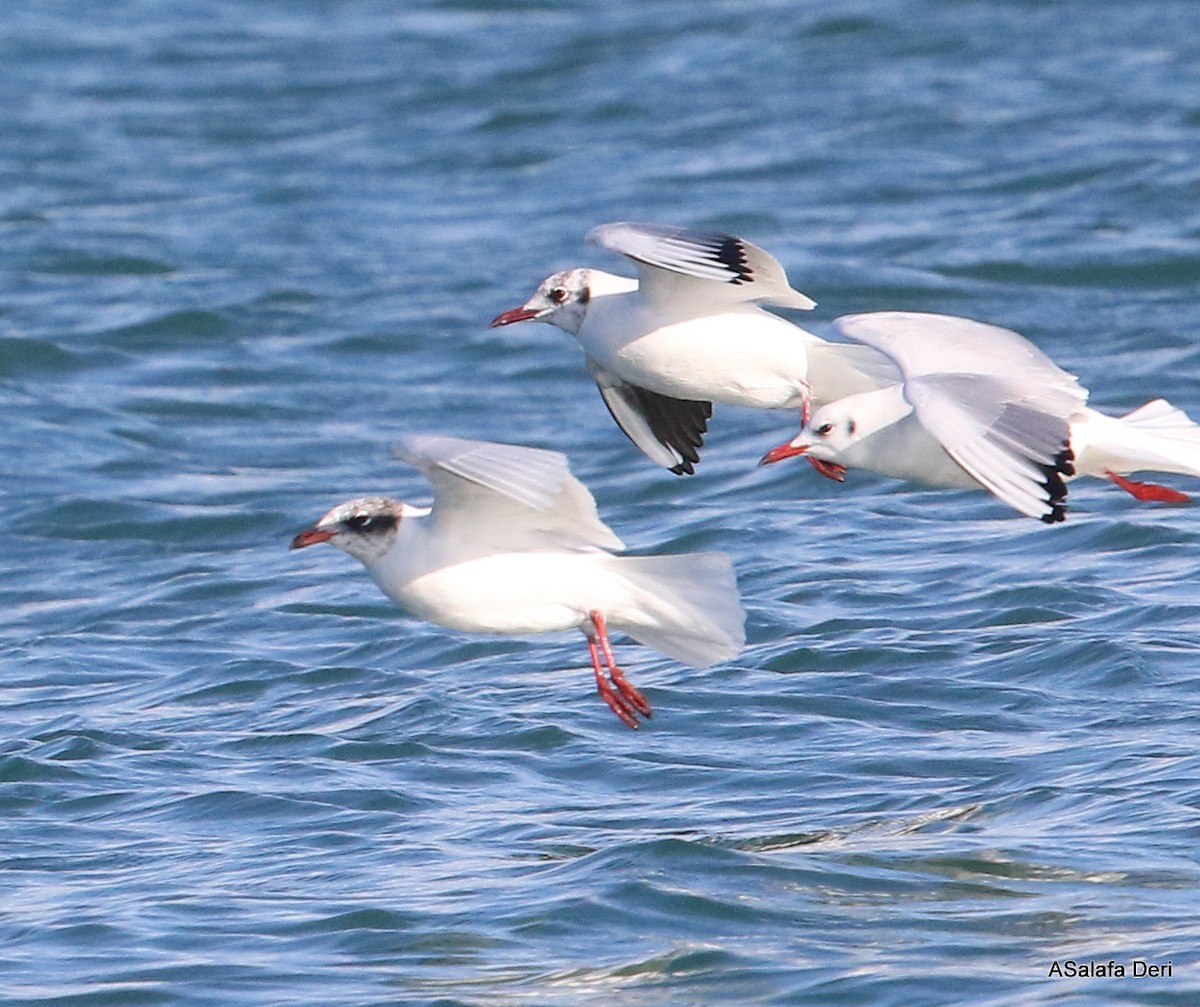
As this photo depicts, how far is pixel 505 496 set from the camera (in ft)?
30.3

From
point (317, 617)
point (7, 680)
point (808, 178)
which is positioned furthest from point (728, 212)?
point (7, 680)

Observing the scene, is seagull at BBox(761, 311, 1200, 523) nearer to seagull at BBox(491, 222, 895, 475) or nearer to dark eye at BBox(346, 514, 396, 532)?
seagull at BBox(491, 222, 895, 475)

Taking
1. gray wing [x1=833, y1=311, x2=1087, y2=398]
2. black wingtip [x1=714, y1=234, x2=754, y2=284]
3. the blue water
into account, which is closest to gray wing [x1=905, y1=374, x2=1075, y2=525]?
gray wing [x1=833, y1=311, x2=1087, y2=398]

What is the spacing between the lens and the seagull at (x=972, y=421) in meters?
8.52

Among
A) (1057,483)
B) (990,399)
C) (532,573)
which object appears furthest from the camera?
(532,573)

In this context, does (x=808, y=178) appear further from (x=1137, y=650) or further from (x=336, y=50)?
(x=1137, y=650)

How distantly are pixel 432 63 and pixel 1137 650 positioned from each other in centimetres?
1675

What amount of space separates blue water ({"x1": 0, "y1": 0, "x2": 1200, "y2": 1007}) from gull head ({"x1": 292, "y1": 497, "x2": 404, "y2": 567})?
1373 mm

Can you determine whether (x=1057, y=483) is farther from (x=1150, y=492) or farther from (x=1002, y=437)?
(x=1150, y=492)

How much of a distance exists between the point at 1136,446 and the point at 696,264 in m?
1.79

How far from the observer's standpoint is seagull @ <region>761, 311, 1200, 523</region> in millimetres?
8523

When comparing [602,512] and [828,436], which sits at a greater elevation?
[828,436]

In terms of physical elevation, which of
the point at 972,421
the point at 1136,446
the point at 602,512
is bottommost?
the point at 602,512

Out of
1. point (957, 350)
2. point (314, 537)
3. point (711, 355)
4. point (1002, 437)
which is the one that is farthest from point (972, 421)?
point (314, 537)
